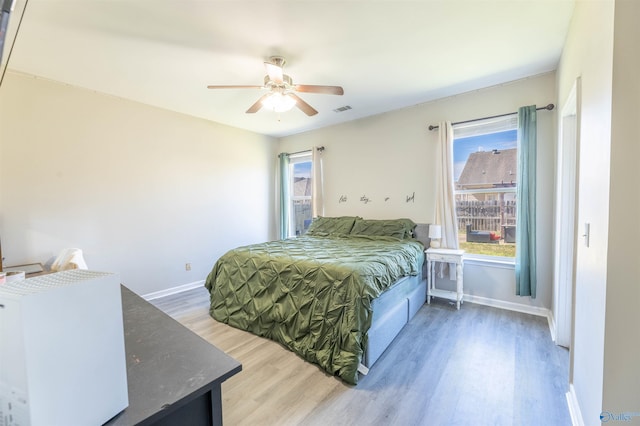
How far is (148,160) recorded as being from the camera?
3.62 m

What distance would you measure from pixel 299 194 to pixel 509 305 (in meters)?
3.77

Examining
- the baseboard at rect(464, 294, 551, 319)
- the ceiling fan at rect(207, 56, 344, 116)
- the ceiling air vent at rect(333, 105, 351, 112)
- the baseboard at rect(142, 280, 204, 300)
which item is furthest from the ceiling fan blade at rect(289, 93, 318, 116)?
the baseboard at rect(142, 280, 204, 300)

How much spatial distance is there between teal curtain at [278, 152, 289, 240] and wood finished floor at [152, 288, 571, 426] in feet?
8.81

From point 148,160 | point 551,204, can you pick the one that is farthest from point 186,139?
point 551,204

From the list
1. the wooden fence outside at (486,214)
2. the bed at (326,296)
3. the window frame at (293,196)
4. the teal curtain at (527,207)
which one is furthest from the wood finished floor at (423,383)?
the window frame at (293,196)

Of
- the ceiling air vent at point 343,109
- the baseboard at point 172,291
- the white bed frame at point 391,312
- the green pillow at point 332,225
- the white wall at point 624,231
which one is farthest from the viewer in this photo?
the green pillow at point 332,225

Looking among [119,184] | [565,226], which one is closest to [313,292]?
[565,226]

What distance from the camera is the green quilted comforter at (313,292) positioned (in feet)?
6.50

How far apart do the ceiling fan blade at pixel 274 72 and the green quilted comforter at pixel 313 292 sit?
164cm

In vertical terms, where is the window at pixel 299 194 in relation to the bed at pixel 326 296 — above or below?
above

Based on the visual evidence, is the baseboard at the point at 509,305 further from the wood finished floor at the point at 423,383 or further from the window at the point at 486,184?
the window at the point at 486,184

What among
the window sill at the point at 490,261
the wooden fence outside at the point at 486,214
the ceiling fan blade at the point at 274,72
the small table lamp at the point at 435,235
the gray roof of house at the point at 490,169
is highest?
the ceiling fan blade at the point at 274,72

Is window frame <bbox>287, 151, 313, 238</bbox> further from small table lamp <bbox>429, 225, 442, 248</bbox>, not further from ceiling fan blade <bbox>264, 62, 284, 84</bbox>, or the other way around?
ceiling fan blade <bbox>264, 62, 284, 84</bbox>

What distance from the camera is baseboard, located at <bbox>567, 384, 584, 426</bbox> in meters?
1.48
